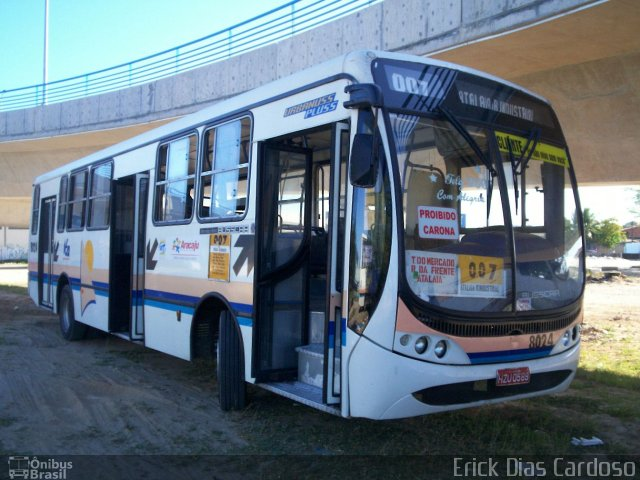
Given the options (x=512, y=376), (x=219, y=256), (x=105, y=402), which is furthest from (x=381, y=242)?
(x=105, y=402)

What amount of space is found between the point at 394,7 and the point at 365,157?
271 inches

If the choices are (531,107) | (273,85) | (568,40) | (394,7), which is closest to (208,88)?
(394,7)

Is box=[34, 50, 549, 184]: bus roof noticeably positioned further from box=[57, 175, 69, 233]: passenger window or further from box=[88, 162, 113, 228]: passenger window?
box=[57, 175, 69, 233]: passenger window

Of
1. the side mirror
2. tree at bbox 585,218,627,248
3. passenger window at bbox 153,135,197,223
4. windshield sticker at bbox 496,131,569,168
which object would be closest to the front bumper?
the side mirror

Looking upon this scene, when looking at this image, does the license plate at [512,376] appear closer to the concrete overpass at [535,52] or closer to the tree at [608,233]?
the concrete overpass at [535,52]

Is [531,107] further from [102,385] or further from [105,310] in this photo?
[105,310]

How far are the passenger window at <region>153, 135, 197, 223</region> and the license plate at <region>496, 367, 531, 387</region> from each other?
3.85 meters

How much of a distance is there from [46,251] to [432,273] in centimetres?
977

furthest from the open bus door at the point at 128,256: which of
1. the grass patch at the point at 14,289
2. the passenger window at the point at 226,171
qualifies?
the grass patch at the point at 14,289

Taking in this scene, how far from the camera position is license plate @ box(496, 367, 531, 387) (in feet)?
15.6

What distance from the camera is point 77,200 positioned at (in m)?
10.4

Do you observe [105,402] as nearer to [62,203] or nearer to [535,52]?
[62,203]

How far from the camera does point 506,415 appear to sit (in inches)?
244

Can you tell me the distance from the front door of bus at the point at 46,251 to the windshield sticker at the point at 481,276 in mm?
9015
